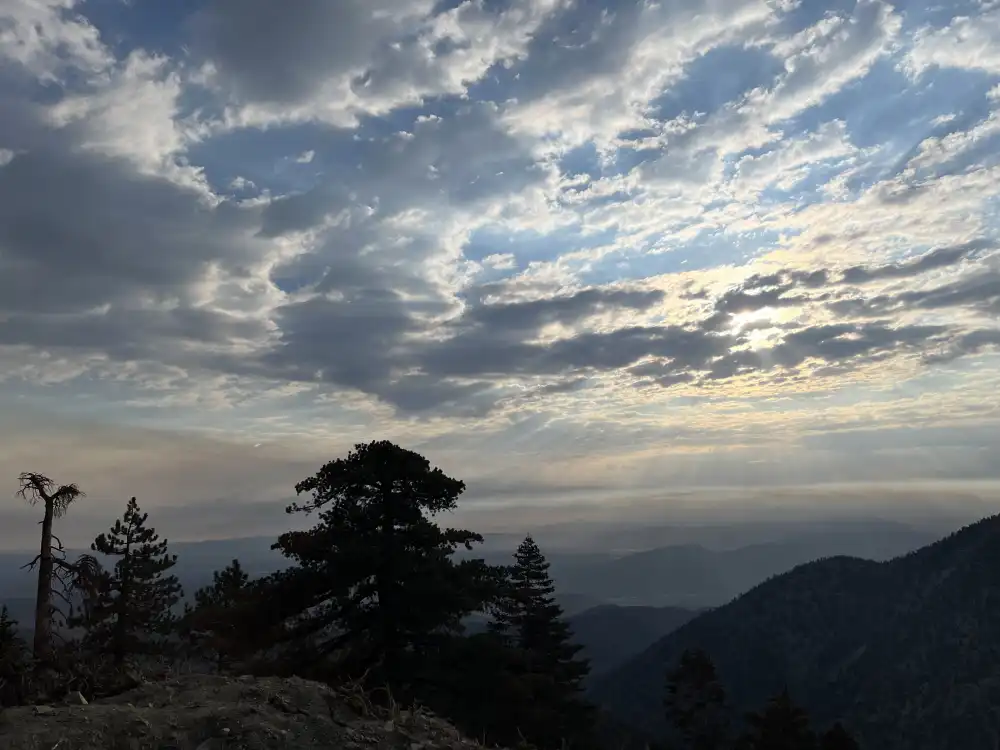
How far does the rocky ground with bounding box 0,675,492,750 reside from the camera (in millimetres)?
7129

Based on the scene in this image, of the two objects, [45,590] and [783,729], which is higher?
[45,590]

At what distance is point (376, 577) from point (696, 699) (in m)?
47.7

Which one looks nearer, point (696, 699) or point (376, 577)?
point (376, 577)

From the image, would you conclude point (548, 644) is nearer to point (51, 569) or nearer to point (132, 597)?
point (132, 597)

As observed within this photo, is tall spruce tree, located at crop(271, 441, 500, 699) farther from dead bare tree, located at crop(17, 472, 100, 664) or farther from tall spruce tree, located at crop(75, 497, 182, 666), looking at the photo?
tall spruce tree, located at crop(75, 497, 182, 666)

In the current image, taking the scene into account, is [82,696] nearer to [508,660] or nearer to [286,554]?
[286,554]

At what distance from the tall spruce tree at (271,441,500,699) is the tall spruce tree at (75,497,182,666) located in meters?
21.3

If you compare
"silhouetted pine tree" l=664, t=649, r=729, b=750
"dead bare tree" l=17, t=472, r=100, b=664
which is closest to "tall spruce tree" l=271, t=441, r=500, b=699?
"dead bare tree" l=17, t=472, r=100, b=664

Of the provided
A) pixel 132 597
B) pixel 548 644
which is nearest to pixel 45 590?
pixel 132 597

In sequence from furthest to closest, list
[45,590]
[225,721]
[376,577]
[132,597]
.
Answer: [132,597] < [376,577] < [45,590] < [225,721]

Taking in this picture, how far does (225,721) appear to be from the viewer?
7590 mm

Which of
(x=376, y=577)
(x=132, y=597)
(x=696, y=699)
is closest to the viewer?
(x=376, y=577)

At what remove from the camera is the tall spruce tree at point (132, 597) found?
121 feet

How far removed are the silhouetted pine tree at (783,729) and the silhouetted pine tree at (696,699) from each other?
923 cm
